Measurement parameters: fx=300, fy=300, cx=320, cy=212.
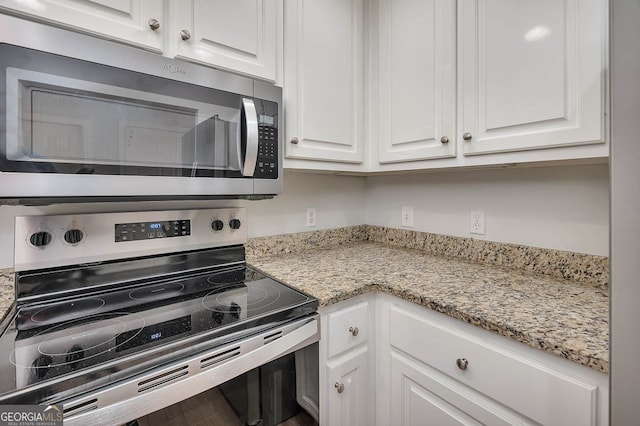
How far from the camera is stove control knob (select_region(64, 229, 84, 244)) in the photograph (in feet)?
3.24

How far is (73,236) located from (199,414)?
0.72 m

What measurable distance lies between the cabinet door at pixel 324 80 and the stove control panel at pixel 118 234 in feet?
1.46

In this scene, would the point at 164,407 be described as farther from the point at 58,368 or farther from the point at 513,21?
the point at 513,21

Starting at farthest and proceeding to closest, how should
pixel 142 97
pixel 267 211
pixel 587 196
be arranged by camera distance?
pixel 267 211 → pixel 587 196 → pixel 142 97

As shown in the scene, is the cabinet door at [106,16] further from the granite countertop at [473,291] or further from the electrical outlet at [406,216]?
the electrical outlet at [406,216]

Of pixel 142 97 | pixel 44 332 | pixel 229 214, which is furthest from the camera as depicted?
pixel 229 214

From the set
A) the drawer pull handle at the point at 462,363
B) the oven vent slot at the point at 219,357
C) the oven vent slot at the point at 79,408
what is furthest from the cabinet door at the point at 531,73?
the oven vent slot at the point at 79,408

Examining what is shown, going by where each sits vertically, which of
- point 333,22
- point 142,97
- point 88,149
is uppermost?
point 333,22

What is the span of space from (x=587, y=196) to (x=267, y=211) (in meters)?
1.31

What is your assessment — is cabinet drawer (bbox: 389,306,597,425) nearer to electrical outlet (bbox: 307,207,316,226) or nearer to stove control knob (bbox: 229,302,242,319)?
stove control knob (bbox: 229,302,242,319)

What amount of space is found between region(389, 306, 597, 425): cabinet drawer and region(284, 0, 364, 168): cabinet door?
76cm

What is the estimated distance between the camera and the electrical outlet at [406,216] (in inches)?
66.4

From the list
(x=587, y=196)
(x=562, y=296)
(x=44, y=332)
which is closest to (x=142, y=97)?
(x=44, y=332)

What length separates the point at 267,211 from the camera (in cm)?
151
